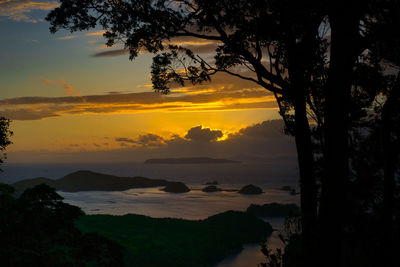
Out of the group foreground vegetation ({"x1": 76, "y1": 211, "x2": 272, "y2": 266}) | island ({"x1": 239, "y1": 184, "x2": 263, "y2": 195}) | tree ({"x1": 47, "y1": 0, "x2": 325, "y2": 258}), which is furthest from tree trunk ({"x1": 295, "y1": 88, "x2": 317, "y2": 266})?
island ({"x1": 239, "y1": 184, "x2": 263, "y2": 195})

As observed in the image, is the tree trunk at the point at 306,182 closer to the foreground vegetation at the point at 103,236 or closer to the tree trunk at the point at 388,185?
the tree trunk at the point at 388,185

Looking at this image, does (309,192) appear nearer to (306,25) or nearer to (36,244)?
(306,25)

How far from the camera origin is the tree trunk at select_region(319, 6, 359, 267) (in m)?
8.37

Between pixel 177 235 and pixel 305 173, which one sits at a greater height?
pixel 305 173

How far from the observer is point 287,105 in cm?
1844

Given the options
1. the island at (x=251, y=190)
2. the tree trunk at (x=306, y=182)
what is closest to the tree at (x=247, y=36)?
the tree trunk at (x=306, y=182)

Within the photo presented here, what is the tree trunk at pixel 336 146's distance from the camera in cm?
837

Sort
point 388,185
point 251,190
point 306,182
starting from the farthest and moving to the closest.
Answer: point 251,190 < point 388,185 < point 306,182

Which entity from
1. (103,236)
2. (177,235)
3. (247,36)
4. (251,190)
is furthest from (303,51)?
(251,190)

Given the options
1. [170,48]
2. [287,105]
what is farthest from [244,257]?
[170,48]

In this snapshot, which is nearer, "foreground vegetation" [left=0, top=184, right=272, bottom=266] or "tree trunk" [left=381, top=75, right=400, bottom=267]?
"tree trunk" [left=381, top=75, right=400, bottom=267]

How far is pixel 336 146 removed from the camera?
8.44 metres

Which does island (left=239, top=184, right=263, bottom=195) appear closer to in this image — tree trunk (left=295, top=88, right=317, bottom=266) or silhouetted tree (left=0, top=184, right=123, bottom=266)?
silhouetted tree (left=0, top=184, right=123, bottom=266)

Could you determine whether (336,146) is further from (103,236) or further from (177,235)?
(177,235)
